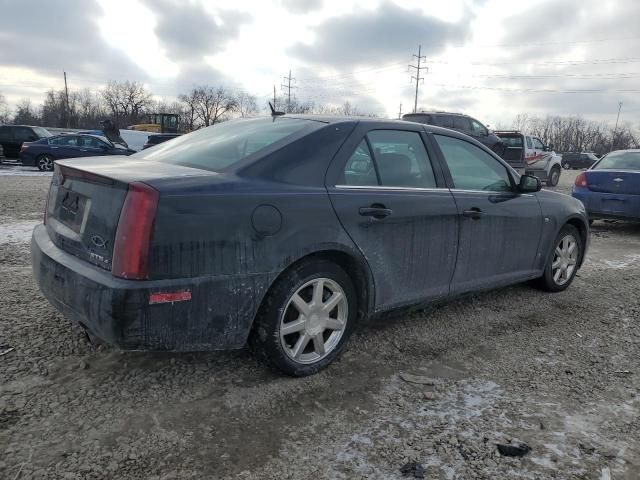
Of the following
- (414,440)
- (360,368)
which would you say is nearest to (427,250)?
(360,368)

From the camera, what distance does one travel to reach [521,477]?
2.17 meters

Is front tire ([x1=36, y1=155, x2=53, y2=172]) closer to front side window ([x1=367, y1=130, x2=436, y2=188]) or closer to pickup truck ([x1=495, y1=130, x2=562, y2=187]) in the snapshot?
pickup truck ([x1=495, y1=130, x2=562, y2=187])

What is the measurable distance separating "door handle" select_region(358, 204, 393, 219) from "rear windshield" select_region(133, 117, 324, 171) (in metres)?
0.60

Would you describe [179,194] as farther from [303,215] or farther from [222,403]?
[222,403]

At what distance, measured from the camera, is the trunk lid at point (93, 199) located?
2424mm

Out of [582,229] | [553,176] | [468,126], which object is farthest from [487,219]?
[553,176]

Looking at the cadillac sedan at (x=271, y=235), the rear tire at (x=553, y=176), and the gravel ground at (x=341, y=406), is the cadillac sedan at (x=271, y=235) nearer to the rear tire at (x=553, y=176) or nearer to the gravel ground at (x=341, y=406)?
the gravel ground at (x=341, y=406)

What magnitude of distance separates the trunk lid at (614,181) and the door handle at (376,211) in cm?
686

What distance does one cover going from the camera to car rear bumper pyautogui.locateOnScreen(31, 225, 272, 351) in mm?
2309

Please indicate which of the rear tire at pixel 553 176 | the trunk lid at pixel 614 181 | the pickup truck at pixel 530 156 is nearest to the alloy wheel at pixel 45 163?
the pickup truck at pixel 530 156

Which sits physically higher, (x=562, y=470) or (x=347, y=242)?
(x=347, y=242)

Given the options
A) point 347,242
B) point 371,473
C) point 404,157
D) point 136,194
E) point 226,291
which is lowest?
point 371,473

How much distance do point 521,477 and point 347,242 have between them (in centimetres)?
146

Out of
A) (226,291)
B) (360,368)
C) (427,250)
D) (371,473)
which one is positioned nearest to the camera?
(371,473)
